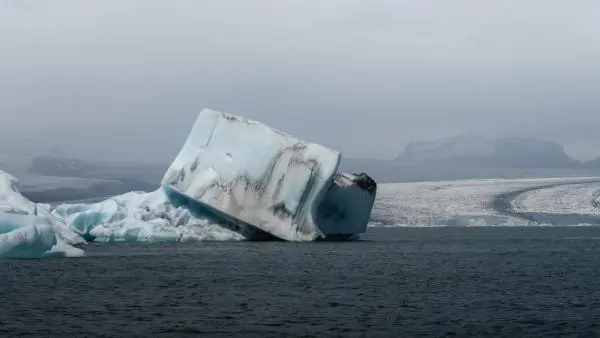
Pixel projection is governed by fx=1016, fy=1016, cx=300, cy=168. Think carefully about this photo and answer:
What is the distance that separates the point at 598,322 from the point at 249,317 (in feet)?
16.0

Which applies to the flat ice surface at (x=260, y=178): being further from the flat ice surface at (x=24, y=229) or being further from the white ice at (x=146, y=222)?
the flat ice surface at (x=24, y=229)

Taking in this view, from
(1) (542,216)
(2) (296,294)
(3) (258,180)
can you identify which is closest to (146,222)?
(3) (258,180)

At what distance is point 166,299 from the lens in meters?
16.6

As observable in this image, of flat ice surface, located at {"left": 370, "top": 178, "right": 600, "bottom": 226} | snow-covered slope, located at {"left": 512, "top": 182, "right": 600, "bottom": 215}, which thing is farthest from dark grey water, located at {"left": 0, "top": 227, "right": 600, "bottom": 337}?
snow-covered slope, located at {"left": 512, "top": 182, "right": 600, "bottom": 215}

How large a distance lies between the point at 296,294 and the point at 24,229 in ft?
23.8

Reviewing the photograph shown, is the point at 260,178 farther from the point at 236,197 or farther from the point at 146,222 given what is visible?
the point at 146,222

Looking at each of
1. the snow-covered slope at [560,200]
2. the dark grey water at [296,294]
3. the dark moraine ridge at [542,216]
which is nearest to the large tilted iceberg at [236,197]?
the dark grey water at [296,294]

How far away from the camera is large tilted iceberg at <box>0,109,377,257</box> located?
2777cm

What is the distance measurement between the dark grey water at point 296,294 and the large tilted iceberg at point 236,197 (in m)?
1.07

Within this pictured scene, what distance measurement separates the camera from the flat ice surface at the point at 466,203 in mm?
53062

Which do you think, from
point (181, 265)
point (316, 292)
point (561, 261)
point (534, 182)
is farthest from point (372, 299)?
point (534, 182)

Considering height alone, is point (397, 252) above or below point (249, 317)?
below

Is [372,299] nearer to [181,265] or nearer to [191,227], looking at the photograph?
[181,265]

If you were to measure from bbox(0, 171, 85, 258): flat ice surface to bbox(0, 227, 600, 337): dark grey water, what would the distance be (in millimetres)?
383
